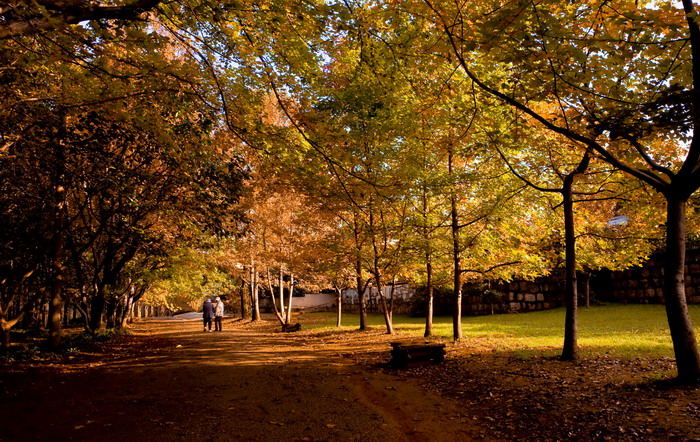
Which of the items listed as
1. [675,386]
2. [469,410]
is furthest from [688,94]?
[469,410]

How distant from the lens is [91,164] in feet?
30.2

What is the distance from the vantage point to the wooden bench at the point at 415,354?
8672 millimetres

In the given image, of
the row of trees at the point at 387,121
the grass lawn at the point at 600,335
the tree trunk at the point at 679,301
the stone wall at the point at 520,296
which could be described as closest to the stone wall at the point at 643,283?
the grass lawn at the point at 600,335

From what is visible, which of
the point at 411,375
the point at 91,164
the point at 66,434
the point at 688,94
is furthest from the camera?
the point at 91,164

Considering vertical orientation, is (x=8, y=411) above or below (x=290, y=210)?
below

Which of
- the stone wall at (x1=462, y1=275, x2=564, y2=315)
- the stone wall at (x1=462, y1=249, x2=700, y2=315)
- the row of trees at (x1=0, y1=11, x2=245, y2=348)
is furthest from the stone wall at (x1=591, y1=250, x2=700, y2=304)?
the row of trees at (x1=0, y1=11, x2=245, y2=348)

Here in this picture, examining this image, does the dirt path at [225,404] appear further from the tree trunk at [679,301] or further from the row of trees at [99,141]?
the row of trees at [99,141]

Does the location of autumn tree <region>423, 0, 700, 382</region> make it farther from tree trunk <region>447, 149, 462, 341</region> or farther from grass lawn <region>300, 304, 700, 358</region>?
tree trunk <region>447, 149, 462, 341</region>

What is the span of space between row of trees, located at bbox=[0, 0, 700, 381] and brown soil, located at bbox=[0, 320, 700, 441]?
4.18 ft

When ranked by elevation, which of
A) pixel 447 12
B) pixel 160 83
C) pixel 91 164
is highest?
pixel 447 12

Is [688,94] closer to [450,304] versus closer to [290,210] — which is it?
[290,210]

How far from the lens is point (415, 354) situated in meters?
8.75

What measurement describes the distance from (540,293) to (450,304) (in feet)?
16.9

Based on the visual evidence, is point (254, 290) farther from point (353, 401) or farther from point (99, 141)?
point (353, 401)
